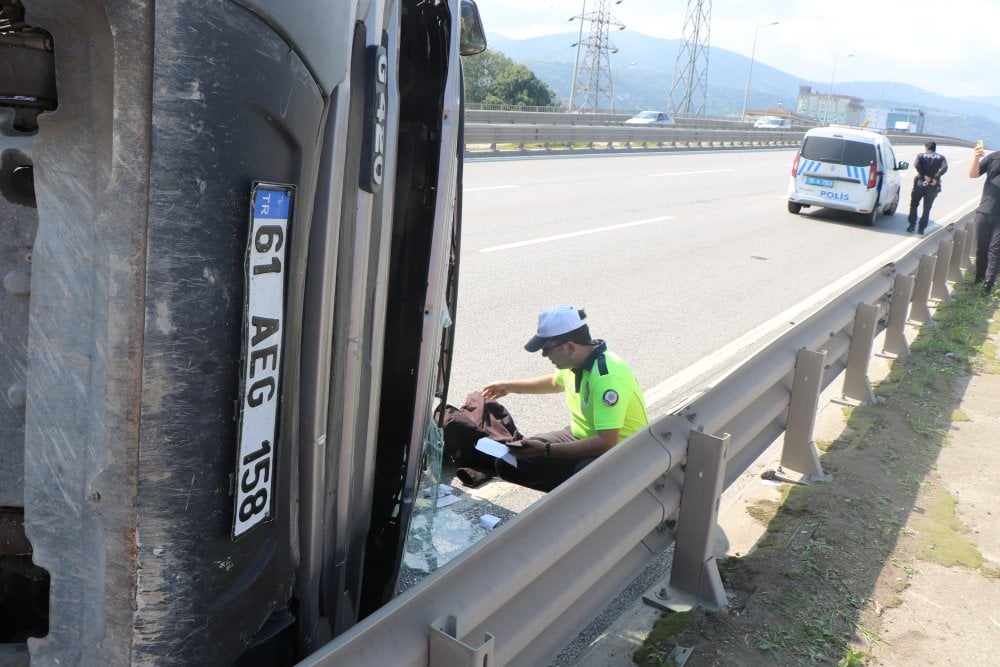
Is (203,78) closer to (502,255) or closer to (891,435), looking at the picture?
(891,435)

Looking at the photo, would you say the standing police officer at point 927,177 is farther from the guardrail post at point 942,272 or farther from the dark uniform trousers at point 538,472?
the dark uniform trousers at point 538,472

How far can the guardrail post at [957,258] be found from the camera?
10.2 m

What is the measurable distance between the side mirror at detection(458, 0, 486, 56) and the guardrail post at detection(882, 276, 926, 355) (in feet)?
15.2

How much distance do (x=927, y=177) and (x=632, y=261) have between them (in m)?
8.11

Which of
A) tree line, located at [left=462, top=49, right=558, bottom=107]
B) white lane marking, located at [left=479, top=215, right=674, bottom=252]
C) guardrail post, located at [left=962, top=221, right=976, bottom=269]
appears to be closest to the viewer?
white lane marking, located at [left=479, top=215, right=674, bottom=252]

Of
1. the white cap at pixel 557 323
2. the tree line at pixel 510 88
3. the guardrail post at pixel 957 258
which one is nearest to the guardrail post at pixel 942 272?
the guardrail post at pixel 957 258

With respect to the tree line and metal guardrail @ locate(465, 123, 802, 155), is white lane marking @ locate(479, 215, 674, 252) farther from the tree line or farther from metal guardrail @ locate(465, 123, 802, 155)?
the tree line

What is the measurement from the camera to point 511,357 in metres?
6.37

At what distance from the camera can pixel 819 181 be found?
17250 millimetres

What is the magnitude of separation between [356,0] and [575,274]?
7.76 metres

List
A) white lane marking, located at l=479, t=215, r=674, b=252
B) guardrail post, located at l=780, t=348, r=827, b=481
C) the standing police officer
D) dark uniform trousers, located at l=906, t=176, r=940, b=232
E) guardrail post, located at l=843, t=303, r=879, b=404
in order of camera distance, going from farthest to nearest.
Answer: dark uniform trousers, located at l=906, t=176, r=940, b=232 < the standing police officer < white lane marking, located at l=479, t=215, r=674, b=252 < guardrail post, located at l=843, t=303, r=879, b=404 < guardrail post, located at l=780, t=348, r=827, b=481

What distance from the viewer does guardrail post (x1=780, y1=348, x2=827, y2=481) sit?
433 cm

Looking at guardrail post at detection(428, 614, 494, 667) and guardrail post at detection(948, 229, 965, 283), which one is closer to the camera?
guardrail post at detection(428, 614, 494, 667)

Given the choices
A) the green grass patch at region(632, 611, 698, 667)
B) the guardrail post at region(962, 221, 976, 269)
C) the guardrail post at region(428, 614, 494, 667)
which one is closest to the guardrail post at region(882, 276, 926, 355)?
the green grass patch at region(632, 611, 698, 667)
